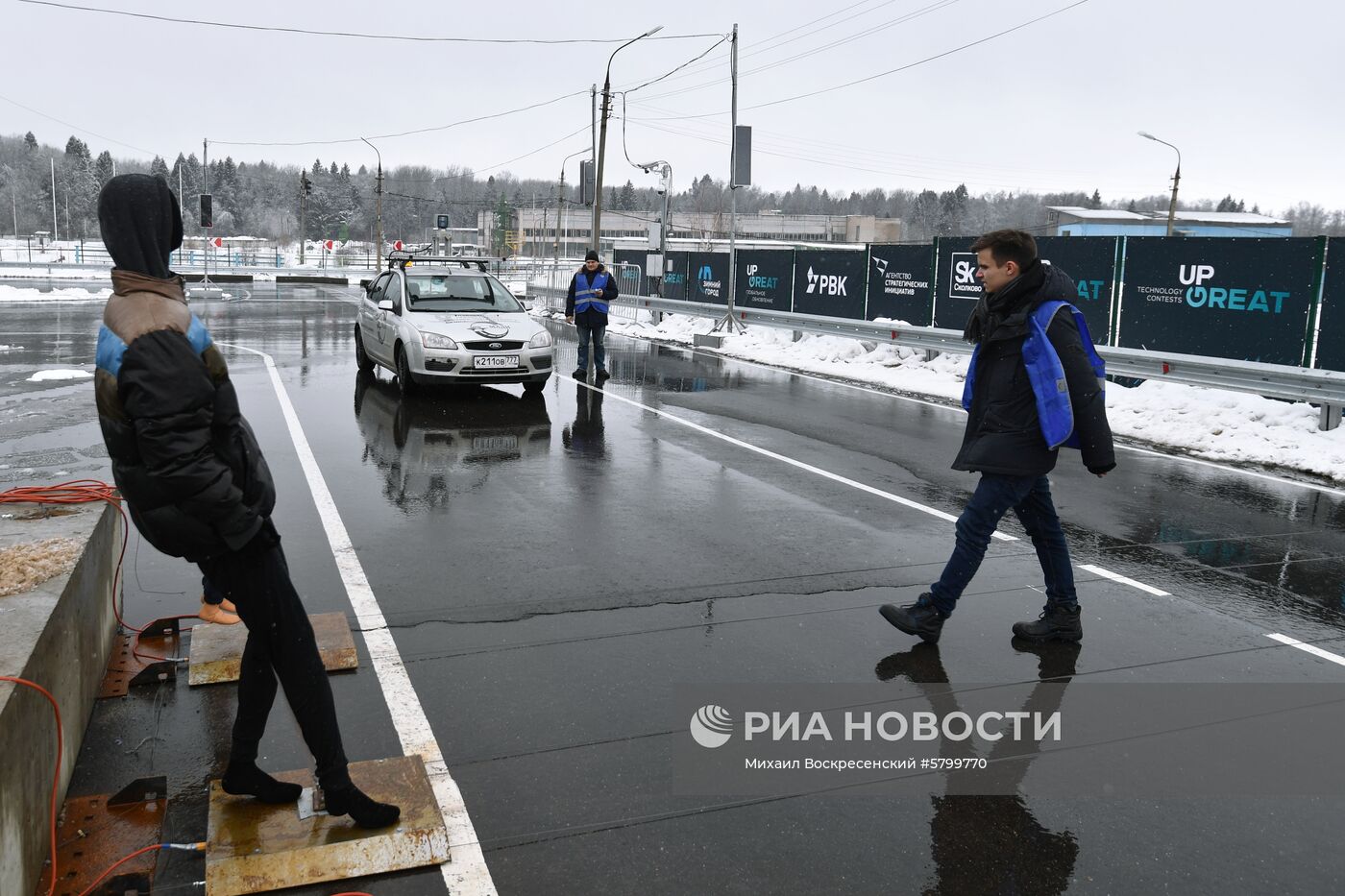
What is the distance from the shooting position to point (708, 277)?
27609mm

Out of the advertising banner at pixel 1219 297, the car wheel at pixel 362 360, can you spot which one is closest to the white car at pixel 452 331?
the car wheel at pixel 362 360

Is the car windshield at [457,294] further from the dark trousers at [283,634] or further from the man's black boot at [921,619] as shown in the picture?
the dark trousers at [283,634]

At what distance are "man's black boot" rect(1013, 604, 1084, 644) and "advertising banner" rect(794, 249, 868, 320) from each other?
16.5 meters

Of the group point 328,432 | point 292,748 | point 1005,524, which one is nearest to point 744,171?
point 328,432

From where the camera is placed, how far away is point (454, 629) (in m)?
5.33

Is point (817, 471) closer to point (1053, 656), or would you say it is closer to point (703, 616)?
point (703, 616)

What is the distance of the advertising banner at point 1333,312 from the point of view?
41.5 feet

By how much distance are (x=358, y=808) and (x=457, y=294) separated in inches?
464

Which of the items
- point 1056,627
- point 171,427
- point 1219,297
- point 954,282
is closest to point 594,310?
point 954,282

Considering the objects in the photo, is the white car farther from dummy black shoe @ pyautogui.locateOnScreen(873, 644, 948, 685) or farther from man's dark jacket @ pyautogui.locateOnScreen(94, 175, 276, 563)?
man's dark jacket @ pyautogui.locateOnScreen(94, 175, 276, 563)

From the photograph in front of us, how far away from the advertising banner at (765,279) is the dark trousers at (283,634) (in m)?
21.2

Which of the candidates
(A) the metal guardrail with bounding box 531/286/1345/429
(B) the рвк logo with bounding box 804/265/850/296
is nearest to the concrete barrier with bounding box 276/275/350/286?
(B) the рвк logo with bounding box 804/265/850/296

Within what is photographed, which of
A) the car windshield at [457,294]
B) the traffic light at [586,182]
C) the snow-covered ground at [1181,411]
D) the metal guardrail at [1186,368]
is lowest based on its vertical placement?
the snow-covered ground at [1181,411]

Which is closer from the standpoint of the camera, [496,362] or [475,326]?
[496,362]
